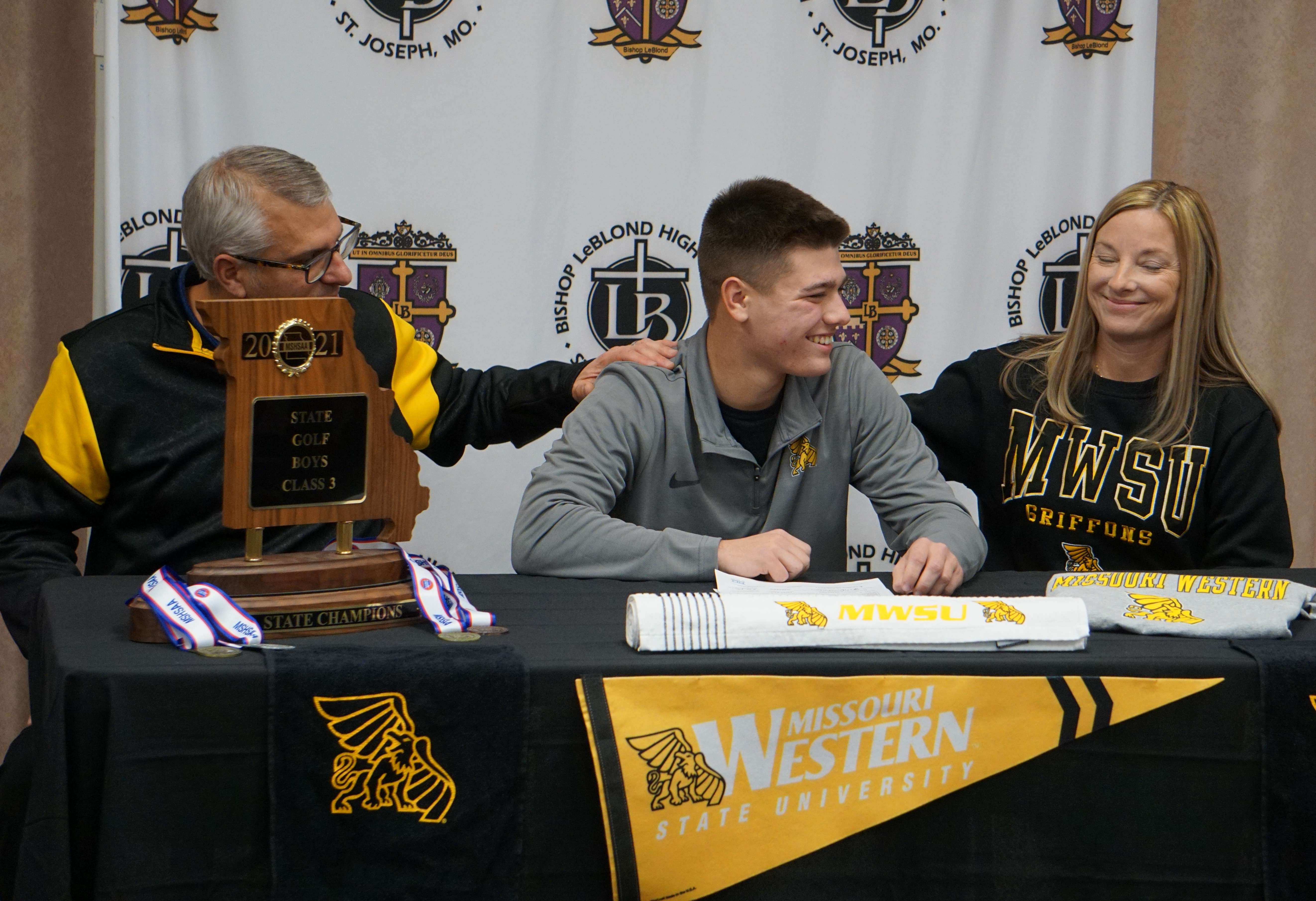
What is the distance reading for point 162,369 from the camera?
79.5 inches

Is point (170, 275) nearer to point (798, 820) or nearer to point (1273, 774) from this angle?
point (798, 820)

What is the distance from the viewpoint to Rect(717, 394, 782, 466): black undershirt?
2090 mm

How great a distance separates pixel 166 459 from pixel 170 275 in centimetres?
33

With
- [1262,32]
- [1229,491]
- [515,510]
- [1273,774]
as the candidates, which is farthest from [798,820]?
[1262,32]

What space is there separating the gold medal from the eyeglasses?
29.0 inches

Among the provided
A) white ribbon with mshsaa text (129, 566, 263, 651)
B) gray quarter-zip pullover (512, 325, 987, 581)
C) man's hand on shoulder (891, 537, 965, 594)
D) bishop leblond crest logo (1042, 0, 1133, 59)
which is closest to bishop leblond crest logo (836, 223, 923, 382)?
bishop leblond crest logo (1042, 0, 1133, 59)

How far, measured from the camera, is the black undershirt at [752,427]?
2.09m

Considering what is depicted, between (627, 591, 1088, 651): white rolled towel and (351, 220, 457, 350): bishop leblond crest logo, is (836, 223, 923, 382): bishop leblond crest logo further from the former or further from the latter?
(627, 591, 1088, 651): white rolled towel

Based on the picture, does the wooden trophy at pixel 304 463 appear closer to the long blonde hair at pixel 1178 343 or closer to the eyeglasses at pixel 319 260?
the eyeglasses at pixel 319 260

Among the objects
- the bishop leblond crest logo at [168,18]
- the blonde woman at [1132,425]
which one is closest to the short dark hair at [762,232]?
the blonde woman at [1132,425]

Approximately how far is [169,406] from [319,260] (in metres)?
0.36

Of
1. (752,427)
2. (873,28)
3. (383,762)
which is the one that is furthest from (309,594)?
(873,28)

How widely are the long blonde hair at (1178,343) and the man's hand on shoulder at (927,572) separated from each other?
0.63 metres

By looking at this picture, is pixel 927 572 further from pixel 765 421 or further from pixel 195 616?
pixel 195 616
